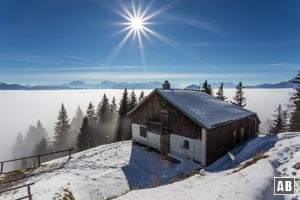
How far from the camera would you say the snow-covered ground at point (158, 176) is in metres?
7.12

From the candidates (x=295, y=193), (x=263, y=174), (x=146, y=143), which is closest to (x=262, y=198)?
(x=295, y=193)

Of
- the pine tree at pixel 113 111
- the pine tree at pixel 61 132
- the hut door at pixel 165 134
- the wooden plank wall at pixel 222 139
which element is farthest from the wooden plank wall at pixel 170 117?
the pine tree at pixel 61 132

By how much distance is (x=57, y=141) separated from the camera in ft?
193

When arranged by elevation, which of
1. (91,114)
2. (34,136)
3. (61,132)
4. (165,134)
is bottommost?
(34,136)

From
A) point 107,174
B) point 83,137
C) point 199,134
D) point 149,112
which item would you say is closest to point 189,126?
point 199,134

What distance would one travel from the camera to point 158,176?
15.4 m

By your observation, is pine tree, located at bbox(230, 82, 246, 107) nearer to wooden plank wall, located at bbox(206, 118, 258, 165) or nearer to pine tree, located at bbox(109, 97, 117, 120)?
wooden plank wall, located at bbox(206, 118, 258, 165)

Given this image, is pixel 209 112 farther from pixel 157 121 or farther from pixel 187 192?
pixel 187 192

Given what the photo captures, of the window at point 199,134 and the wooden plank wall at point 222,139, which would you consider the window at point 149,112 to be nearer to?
the window at point 199,134

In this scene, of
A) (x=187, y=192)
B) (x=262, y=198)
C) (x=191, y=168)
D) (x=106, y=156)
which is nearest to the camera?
(x=262, y=198)

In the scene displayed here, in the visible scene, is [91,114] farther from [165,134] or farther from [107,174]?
→ [107,174]

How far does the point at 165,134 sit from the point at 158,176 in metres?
5.41

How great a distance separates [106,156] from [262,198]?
1618 cm

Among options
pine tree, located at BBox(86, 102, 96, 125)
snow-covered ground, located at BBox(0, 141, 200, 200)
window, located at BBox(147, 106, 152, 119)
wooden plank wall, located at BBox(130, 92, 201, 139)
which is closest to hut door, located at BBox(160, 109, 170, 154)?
wooden plank wall, located at BBox(130, 92, 201, 139)
